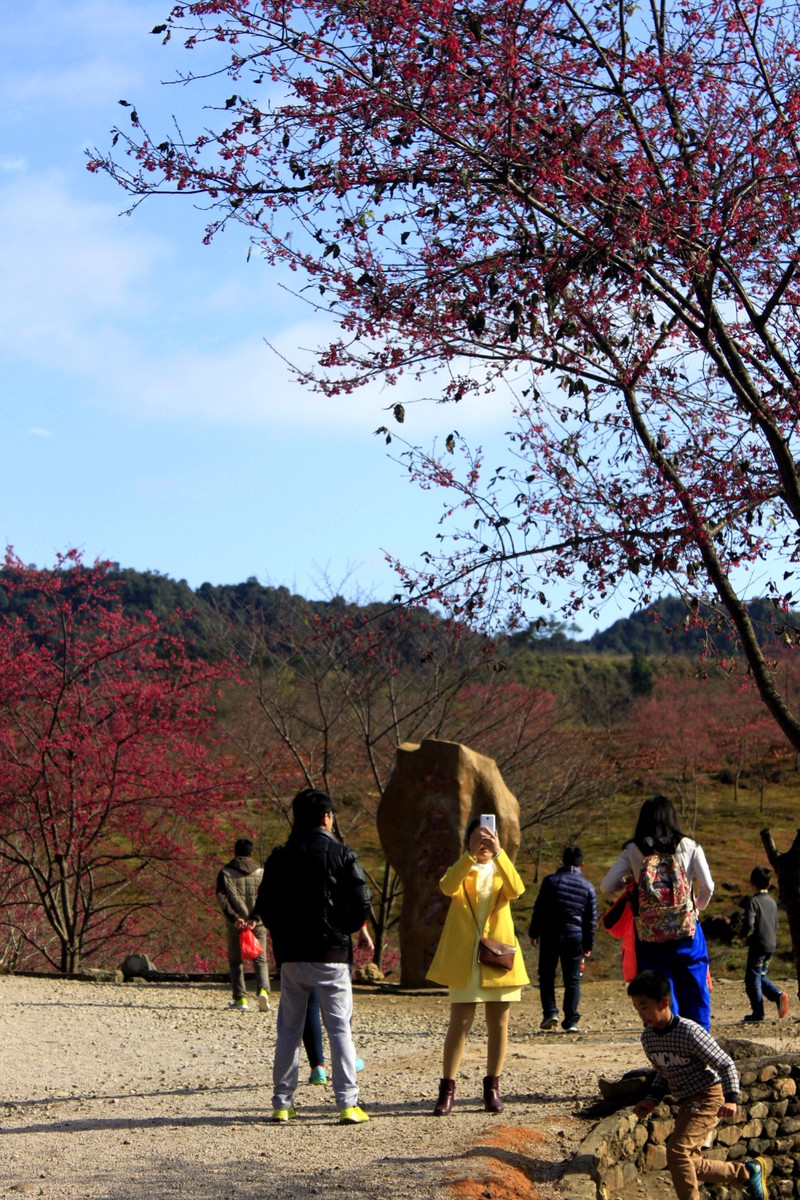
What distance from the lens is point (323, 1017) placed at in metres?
6.04

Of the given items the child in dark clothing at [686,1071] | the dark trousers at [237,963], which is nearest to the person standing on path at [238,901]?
the dark trousers at [237,963]

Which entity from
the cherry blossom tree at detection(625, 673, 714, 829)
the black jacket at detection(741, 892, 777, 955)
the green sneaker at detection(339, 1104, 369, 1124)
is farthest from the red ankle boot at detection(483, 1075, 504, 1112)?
the cherry blossom tree at detection(625, 673, 714, 829)

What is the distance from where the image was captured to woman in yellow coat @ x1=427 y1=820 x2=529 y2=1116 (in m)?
6.33

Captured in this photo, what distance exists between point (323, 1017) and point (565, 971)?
507 centimetres

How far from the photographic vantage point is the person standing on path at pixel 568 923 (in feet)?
34.2

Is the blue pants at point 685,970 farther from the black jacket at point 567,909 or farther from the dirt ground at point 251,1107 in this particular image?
the black jacket at point 567,909

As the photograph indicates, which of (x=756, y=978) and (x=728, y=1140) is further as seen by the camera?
(x=756, y=978)

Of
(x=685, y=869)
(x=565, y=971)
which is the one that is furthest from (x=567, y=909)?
(x=685, y=869)

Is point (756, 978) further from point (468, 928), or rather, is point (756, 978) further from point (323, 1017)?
point (323, 1017)

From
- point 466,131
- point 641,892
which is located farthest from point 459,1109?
point 466,131

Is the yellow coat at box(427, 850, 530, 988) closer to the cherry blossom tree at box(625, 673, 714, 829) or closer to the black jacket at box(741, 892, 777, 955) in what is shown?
the black jacket at box(741, 892, 777, 955)

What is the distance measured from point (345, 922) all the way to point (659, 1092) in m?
1.67

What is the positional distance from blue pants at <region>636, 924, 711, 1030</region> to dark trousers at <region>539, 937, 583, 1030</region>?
425 centimetres

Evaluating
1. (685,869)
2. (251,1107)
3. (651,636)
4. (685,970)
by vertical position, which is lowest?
(251,1107)
